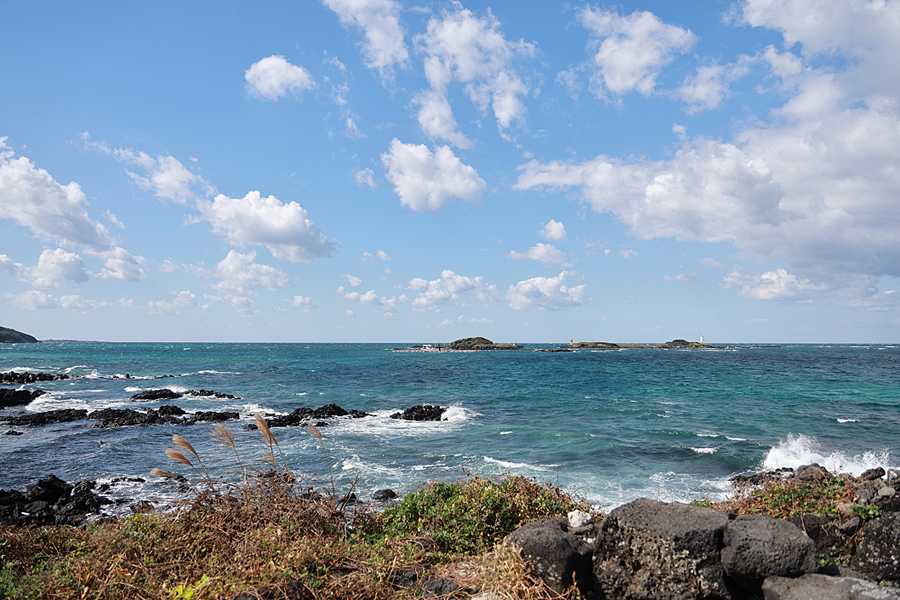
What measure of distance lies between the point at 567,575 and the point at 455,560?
170 cm

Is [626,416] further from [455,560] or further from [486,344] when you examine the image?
[486,344]

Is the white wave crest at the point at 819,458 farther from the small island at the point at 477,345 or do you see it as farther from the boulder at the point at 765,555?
the small island at the point at 477,345

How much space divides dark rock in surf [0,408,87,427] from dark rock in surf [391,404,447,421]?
17.7 meters

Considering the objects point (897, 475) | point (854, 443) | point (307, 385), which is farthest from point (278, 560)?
point (307, 385)

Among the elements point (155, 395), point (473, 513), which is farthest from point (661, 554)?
point (155, 395)

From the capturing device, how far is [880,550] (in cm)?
441

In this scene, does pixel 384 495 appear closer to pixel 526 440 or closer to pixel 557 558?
pixel 557 558

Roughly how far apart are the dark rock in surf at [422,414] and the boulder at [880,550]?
20.6 metres

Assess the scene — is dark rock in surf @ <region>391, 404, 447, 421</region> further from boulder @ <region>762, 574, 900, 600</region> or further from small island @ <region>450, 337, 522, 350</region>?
small island @ <region>450, 337, 522, 350</region>

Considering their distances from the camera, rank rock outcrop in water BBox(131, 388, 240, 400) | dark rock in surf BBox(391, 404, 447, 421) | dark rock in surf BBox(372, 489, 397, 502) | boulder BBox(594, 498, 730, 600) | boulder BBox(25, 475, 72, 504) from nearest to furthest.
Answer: boulder BBox(594, 498, 730, 600) → dark rock in surf BBox(372, 489, 397, 502) → boulder BBox(25, 475, 72, 504) → dark rock in surf BBox(391, 404, 447, 421) → rock outcrop in water BBox(131, 388, 240, 400)

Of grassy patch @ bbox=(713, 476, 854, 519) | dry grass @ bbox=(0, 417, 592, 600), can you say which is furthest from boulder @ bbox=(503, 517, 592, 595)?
grassy patch @ bbox=(713, 476, 854, 519)

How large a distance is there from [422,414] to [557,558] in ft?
69.8

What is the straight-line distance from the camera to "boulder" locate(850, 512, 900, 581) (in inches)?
170

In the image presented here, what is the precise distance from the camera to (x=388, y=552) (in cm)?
519
